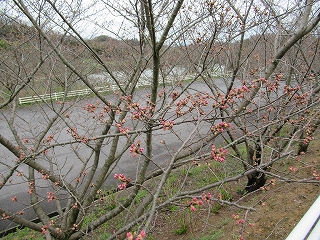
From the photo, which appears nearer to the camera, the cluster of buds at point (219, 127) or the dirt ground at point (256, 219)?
the cluster of buds at point (219, 127)

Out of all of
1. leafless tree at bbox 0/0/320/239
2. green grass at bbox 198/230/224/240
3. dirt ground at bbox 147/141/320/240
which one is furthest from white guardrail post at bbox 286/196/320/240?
green grass at bbox 198/230/224/240

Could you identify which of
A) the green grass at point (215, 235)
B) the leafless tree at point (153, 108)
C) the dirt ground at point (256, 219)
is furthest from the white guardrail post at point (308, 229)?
the green grass at point (215, 235)

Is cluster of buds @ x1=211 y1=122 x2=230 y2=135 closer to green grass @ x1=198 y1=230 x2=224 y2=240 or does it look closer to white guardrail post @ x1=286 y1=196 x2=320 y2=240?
white guardrail post @ x1=286 y1=196 x2=320 y2=240

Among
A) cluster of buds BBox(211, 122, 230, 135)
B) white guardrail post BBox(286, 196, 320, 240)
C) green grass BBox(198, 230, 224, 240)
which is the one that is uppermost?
cluster of buds BBox(211, 122, 230, 135)

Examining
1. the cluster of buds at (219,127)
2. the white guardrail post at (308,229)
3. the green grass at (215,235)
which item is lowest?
the green grass at (215,235)

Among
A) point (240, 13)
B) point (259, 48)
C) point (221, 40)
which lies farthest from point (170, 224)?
point (259, 48)

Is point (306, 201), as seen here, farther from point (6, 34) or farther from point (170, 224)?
point (6, 34)

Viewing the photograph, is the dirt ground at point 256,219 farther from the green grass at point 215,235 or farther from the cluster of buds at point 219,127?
the cluster of buds at point 219,127

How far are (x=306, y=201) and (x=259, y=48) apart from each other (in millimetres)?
5310

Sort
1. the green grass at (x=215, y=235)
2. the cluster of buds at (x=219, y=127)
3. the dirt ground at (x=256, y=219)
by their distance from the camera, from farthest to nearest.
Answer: the green grass at (x=215, y=235) → the dirt ground at (x=256, y=219) → the cluster of buds at (x=219, y=127)

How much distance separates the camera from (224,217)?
4379 millimetres

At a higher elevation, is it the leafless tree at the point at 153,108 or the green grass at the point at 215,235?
the leafless tree at the point at 153,108

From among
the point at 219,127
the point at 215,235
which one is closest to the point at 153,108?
the point at 219,127

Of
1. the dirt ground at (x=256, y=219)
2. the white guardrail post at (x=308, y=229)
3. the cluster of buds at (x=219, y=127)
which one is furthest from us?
the dirt ground at (x=256, y=219)
